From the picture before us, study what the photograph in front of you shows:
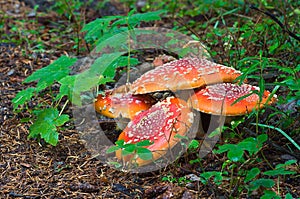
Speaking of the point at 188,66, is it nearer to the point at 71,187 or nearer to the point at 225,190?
the point at 225,190

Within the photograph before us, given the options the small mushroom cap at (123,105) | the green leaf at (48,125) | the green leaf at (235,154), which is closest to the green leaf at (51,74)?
the green leaf at (48,125)

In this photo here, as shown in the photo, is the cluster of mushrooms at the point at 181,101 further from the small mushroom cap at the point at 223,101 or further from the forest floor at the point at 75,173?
the forest floor at the point at 75,173

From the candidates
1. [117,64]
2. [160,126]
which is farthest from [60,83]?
[160,126]

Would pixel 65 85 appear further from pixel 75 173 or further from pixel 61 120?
pixel 75 173

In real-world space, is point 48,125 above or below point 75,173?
above

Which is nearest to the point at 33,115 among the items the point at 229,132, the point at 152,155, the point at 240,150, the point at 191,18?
the point at 152,155

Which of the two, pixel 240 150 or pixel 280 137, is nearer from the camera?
pixel 240 150
